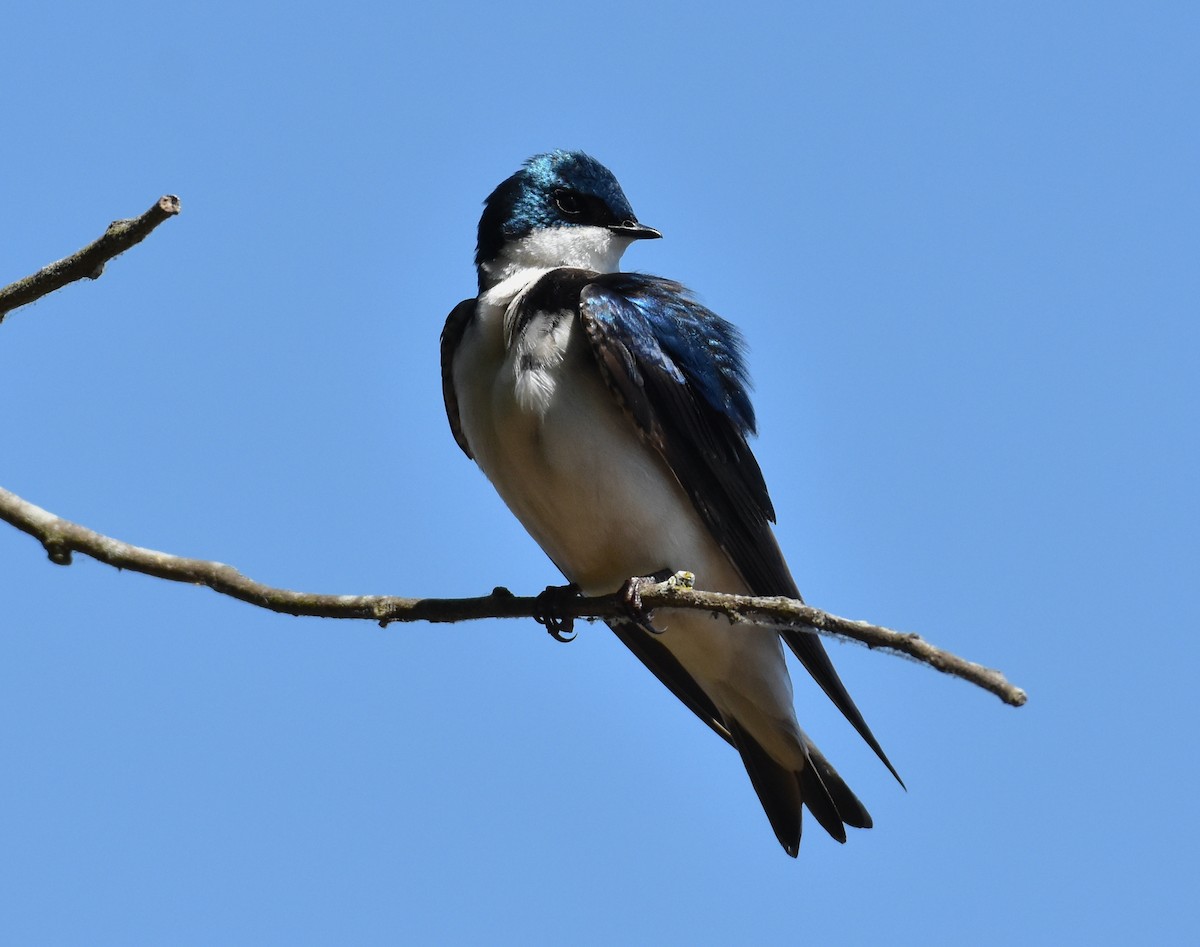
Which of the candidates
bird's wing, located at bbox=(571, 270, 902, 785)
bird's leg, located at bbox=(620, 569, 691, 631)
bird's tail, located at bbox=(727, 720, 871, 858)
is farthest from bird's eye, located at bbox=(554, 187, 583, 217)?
bird's tail, located at bbox=(727, 720, 871, 858)

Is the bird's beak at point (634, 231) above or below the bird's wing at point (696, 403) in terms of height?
above

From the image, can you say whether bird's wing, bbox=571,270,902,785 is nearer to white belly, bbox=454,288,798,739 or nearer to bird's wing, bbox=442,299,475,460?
white belly, bbox=454,288,798,739

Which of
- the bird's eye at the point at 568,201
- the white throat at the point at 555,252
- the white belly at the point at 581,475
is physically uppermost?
the bird's eye at the point at 568,201

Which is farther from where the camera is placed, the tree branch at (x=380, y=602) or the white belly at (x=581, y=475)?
the white belly at (x=581, y=475)

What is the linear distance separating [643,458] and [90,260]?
239 centimetres

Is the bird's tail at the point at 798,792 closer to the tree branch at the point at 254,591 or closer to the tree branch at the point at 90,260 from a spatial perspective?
the tree branch at the point at 254,591

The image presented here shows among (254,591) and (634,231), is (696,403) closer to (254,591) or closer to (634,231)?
(634,231)

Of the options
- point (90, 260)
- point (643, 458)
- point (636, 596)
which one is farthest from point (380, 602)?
point (643, 458)

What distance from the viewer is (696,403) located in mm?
5578

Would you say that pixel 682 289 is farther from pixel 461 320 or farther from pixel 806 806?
pixel 806 806

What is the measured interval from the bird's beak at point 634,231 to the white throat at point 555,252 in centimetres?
3

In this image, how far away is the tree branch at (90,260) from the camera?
3164 mm

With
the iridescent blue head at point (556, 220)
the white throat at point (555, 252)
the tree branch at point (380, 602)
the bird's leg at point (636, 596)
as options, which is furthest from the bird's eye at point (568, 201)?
the tree branch at point (380, 602)

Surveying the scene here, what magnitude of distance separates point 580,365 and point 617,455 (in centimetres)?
34
